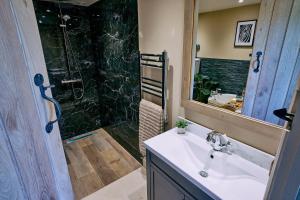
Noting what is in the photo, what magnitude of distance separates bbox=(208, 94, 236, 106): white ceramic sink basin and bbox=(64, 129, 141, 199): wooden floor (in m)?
1.52

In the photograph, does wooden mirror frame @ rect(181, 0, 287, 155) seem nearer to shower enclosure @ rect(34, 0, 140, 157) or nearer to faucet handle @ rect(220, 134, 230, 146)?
faucet handle @ rect(220, 134, 230, 146)

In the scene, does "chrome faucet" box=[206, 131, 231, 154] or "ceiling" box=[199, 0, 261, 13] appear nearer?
"ceiling" box=[199, 0, 261, 13]

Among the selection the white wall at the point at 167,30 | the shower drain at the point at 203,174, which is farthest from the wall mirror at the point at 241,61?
the shower drain at the point at 203,174

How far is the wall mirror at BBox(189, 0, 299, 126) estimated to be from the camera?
849mm

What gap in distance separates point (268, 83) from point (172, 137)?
0.75 m

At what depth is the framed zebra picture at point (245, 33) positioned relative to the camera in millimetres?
908

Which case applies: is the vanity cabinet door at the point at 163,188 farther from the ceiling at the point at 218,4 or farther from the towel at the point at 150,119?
the ceiling at the point at 218,4

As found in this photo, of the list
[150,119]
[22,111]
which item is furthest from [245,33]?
[22,111]

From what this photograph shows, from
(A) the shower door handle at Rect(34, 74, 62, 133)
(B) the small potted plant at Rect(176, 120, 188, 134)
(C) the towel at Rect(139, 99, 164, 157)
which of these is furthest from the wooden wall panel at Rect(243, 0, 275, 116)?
(A) the shower door handle at Rect(34, 74, 62, 133)

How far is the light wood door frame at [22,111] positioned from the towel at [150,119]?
940mm

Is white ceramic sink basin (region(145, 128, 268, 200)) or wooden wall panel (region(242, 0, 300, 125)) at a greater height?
wooden wall panel (region(242, 0, 300, 125))

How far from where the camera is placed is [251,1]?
89 cm

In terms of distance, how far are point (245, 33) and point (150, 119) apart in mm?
1093

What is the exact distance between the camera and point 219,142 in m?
1.06
